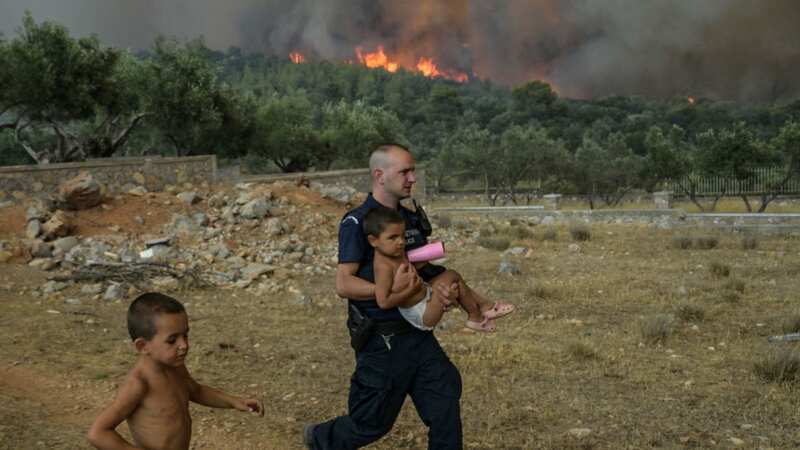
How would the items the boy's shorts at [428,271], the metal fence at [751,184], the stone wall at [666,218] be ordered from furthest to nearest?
the metal fence at [751,184] → the stone wall at [666,218] → the boy's shorts at [428,271]

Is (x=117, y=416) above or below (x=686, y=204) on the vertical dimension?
above

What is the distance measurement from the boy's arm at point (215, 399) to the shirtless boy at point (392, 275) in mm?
752

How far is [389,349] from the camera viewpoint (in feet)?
11.0

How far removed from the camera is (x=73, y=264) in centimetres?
1289

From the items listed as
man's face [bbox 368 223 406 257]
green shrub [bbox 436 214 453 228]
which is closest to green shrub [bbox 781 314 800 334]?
man's face [bbox 368 223 406 257]

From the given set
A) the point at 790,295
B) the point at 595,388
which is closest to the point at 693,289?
the point at 790,295

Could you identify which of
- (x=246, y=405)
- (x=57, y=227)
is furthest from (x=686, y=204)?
(x=246, y=405)

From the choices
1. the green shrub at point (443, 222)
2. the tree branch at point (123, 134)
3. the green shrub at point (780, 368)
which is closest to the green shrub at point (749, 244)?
the green shrub at point (443, 222)

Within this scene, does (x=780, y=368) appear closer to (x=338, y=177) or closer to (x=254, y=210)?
(x=254, y=210)

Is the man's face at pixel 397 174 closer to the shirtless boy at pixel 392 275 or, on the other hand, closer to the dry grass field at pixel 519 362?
the shirtless boy at pixel 392 275

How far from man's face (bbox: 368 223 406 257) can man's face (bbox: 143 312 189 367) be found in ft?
3.19

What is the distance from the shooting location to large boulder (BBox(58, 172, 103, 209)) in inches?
620

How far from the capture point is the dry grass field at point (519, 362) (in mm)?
5023

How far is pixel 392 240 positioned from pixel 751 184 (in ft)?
111
